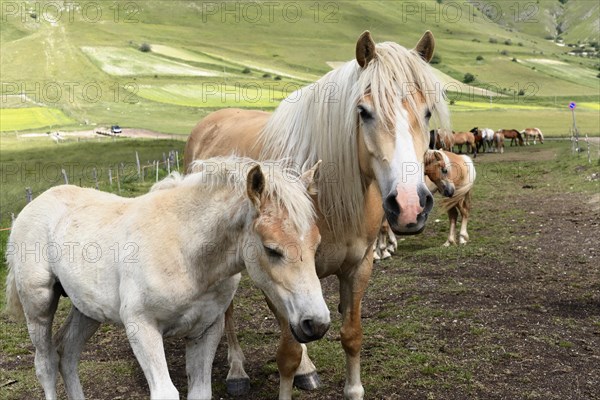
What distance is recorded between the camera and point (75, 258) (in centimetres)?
468

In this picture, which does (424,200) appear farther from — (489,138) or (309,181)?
(489,138)

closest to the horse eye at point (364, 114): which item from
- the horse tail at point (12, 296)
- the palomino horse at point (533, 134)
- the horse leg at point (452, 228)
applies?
the horse tail at point (12, 296)

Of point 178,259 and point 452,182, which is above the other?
point 178,259

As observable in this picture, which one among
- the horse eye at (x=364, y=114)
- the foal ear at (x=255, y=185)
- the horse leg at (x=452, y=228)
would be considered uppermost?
the horse eye at (x=364, y=114)

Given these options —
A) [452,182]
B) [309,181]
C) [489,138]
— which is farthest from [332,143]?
[489,138]

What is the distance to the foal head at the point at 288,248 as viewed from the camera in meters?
3.63

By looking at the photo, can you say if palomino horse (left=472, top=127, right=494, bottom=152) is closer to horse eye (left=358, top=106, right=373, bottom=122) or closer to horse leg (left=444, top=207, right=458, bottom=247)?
horse leg (left=444, top=207, right=458, bottom=247)

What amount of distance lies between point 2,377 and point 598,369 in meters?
6.01

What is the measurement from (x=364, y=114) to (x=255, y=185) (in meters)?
1.04

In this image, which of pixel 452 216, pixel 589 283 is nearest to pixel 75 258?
pixel 589 283

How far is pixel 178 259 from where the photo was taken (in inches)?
165

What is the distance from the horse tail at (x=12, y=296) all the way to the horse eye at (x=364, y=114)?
315 centimetres

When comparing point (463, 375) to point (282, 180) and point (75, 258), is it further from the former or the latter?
point (75, 258)

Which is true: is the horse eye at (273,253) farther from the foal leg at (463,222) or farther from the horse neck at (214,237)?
the foal leg at (463,222)
